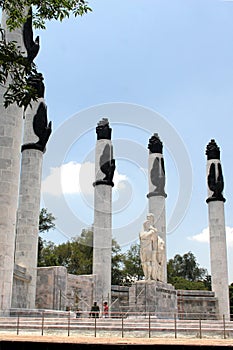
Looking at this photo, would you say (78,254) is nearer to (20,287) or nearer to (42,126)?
(42,126)

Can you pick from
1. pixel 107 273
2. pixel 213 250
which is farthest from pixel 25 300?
pixel 213 250

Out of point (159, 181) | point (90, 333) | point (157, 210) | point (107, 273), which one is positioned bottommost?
point (90, 333)

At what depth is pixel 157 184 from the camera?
30266 mm

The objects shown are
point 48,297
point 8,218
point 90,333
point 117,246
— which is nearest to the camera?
point 90,333

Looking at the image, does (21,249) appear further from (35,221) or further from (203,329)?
(203,329)

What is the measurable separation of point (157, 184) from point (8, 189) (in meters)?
15.9

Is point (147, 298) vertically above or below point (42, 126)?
below

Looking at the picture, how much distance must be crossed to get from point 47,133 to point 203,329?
42.6 feet

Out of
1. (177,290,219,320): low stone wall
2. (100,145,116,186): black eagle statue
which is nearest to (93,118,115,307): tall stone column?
(100,145,116,186): black eagle statue

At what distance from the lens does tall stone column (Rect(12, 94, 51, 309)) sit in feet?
64.2

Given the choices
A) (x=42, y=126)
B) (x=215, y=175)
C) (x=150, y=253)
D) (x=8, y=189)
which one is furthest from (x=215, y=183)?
(x=8, y=189)

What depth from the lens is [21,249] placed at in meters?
19.8

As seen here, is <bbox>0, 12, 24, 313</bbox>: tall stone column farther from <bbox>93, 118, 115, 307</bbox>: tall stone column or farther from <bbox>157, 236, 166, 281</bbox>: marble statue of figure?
<bbox>93, 118, 115, 307</bbox>: tall stone column

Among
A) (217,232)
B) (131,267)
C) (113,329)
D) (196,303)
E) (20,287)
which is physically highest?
(217,232)
